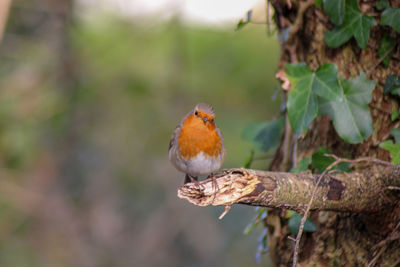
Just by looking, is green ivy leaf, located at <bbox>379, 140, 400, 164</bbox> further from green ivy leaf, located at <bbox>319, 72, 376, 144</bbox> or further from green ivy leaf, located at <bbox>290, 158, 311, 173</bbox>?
green ivy leaf, located at <bbox>290, 158, 311, 173</bbox>

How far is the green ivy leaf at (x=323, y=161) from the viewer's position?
233cm

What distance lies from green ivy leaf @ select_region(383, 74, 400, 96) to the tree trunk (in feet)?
0.13

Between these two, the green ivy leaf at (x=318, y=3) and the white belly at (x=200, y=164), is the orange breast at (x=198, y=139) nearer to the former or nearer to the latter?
the white belly at (x=200, y=164)

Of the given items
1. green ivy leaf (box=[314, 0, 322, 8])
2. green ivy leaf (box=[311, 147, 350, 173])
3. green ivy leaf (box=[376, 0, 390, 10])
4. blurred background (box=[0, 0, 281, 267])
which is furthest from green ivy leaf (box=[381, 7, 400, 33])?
blurred background (box=[0, 0, 281, 267])

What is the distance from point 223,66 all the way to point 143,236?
263 centimetres

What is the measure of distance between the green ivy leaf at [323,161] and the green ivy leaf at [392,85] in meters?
0.42

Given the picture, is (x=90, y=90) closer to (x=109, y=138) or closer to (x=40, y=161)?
(x=109, y=138)

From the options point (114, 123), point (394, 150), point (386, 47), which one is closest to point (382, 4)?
point (386, 47)

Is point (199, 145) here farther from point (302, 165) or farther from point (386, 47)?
point (386, 47)

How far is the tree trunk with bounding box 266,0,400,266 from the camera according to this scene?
7.41 ft

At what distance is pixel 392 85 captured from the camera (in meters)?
2.35

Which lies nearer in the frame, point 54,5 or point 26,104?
point 26,104

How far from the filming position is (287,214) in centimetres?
249

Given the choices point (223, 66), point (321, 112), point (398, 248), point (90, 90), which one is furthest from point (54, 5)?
point (398, 248)
